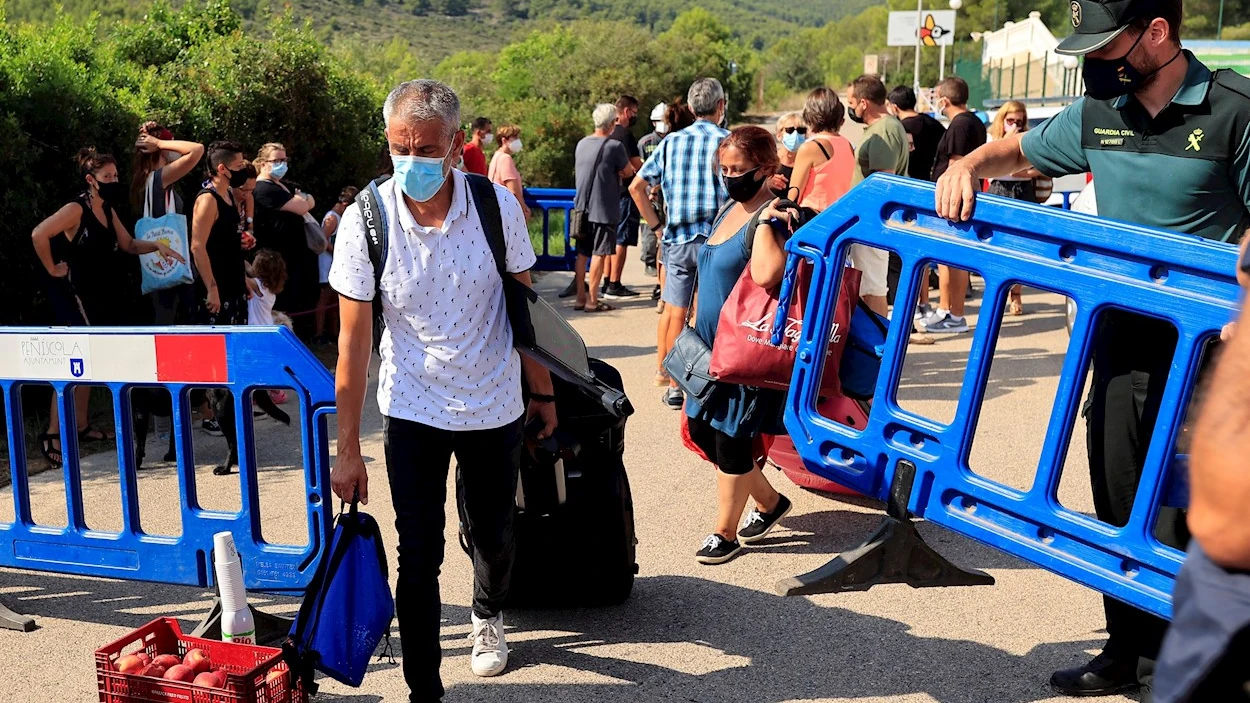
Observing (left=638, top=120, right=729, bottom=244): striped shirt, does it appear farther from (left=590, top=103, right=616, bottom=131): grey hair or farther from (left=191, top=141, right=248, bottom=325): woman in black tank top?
(left=590, top=103, right=616, bottom=131): grey hair

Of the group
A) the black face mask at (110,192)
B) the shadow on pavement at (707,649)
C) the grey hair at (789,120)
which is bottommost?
the shadow on pavement at (707,649)

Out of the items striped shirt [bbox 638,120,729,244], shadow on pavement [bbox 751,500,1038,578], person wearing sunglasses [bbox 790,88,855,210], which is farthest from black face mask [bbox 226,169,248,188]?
shadow on pavement [bbox 751,500,1038,578]

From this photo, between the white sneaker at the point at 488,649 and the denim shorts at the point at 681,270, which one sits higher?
the denim shorts at the point at 681,270

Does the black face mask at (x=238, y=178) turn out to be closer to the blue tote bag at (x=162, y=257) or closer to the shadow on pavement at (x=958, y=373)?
the blue tote bag at (x=162, y=257)

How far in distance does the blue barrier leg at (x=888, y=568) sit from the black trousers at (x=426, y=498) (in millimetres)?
1289

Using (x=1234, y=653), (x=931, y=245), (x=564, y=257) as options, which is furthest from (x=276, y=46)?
(x=1234, y=653)

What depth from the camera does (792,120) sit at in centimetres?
981

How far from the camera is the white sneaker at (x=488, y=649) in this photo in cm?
439

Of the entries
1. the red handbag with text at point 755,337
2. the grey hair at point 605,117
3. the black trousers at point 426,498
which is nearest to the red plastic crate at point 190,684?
the black trousers at point 426,498

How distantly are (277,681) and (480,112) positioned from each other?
20219mm

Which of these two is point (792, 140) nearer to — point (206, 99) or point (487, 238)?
point (206, 99)

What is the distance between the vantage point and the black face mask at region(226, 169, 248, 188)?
8.17 metres

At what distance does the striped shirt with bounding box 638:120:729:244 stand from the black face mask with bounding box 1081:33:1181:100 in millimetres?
4413

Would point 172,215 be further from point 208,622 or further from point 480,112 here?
point 480,112
